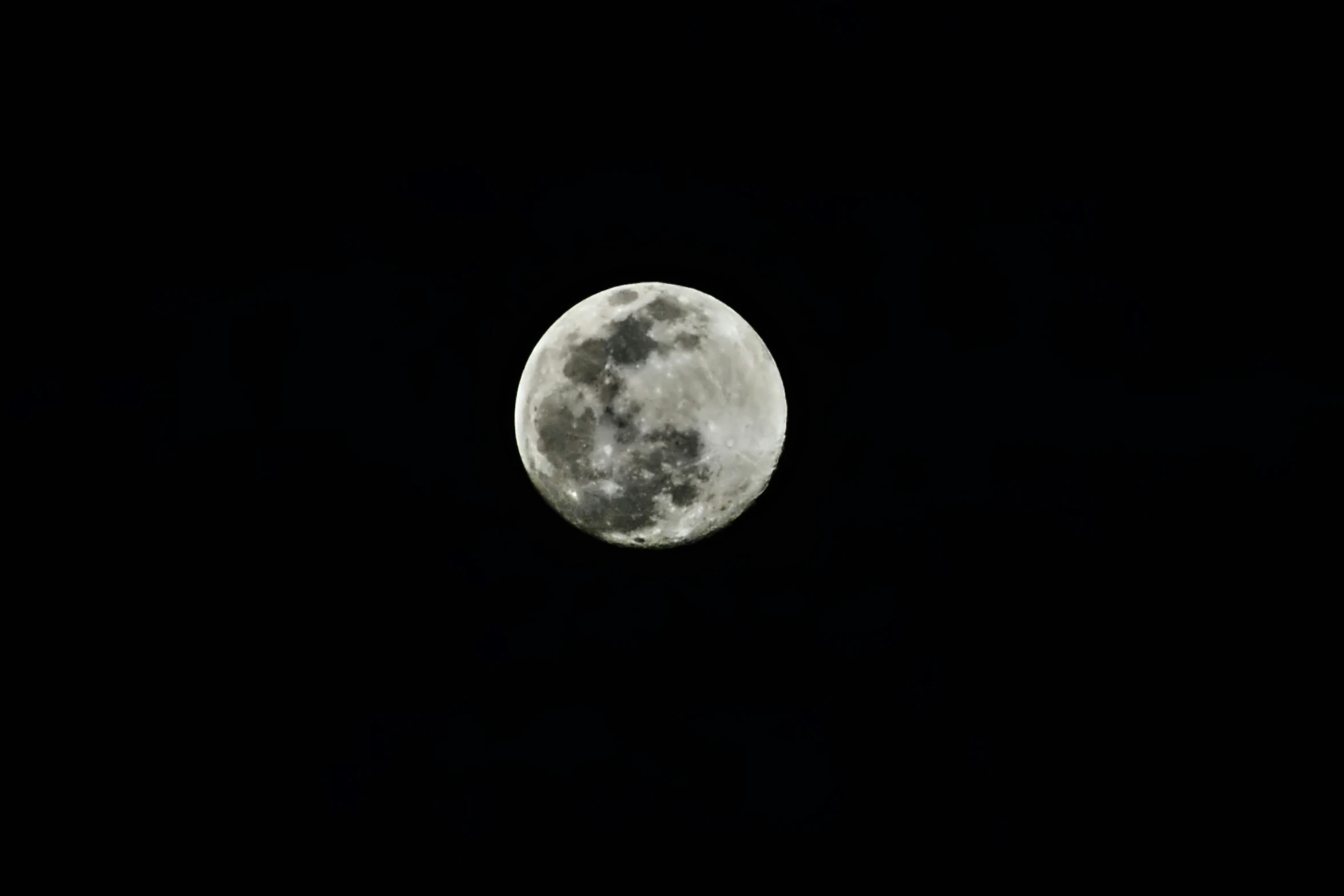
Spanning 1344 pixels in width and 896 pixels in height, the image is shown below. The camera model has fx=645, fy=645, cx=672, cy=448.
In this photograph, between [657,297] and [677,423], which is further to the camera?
[657,297]

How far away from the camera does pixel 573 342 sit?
4094 mm

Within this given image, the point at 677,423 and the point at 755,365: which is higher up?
the point at 755,365

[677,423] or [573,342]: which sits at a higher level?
[573,342]

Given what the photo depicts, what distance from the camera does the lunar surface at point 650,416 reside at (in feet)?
12.8

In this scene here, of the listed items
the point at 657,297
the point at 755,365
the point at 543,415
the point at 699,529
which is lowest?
the point at 699,529

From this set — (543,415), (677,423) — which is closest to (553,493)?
(543,415)

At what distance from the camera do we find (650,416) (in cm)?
388

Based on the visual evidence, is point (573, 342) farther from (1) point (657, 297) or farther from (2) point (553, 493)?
(2) point (553, 493)

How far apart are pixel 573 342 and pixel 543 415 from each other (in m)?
0.50

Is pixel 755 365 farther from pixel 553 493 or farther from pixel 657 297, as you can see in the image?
pixel 553 493

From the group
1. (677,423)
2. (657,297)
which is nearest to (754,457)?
(677,423)

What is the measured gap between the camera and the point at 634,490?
13.2 feet

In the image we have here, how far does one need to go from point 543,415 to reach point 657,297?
1.08 metres

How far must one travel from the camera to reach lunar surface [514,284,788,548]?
3.91m
